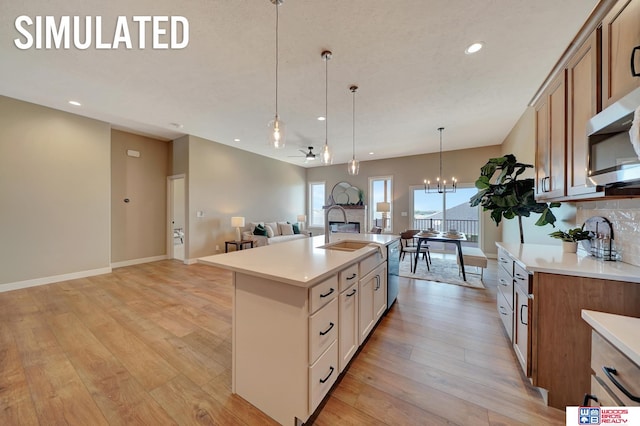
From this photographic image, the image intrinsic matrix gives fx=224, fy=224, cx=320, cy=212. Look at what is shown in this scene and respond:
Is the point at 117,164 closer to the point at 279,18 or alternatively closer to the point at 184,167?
the point at 184,167

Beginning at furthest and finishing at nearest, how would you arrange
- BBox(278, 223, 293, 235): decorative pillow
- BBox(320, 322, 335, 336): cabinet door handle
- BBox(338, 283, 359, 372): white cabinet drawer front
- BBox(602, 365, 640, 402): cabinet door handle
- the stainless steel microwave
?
BBox(278, 223, 293, 235): decorative pillow < BBox(338, 283, 359, 372): white cabinet drawer front < BBox(320, 322, 335, 336): cabinet door handle < the stainless steel microwave < BBox(602, 365, 640, 402): cabinet door handle

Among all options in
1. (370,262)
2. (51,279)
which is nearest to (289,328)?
(370,262)

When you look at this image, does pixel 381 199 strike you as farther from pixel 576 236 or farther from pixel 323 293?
pixel 323 293

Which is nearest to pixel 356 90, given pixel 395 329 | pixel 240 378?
pixel 395 329

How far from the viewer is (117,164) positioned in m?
5.02

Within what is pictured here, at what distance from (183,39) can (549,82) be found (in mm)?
3403

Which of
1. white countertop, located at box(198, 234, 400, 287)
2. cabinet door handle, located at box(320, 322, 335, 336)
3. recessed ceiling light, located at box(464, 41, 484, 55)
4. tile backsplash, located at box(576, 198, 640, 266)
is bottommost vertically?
cabinet door handle, located at box(320, 322, 335, 336)

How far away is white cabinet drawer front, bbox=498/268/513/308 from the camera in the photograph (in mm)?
2004

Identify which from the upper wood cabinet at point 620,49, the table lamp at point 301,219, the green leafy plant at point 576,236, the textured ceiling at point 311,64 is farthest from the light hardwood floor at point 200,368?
the table lamp at point 301,219

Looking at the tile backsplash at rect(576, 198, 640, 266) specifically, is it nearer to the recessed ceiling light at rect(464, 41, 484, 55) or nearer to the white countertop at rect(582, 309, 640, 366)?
the white countertop at rect(582, 309, 640, 366)

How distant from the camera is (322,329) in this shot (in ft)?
4.63

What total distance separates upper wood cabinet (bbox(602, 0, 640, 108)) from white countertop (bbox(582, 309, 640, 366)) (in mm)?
1104

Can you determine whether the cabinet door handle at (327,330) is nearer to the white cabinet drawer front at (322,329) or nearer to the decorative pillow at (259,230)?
the white cabinet drawer front at (322,329)

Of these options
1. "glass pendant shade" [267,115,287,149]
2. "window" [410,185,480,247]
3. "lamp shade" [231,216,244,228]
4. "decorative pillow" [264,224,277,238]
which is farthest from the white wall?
"window" [410,185,480,247]
